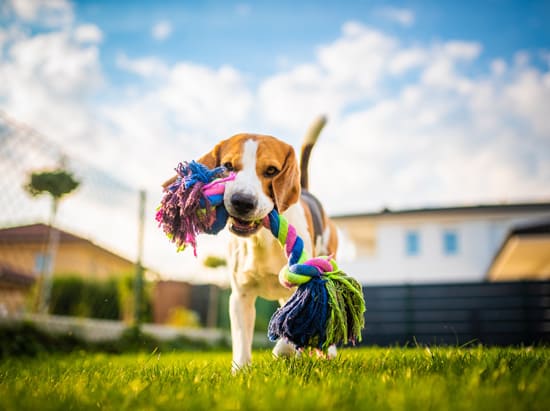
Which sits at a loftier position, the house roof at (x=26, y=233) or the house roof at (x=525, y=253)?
the house roof at (x=525, y=253)

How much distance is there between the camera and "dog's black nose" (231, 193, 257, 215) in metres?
2.92

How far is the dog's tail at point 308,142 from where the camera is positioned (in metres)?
4.93

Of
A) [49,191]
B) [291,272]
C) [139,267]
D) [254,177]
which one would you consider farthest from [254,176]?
[139,267]

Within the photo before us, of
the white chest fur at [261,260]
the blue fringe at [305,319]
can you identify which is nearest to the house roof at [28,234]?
the white chest fur at [261,260]

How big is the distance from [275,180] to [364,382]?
4.73ft

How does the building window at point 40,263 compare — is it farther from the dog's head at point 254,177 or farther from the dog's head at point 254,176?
the dog's head at point 254,176

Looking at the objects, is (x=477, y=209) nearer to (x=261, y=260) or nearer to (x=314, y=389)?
(x=261, y=260)

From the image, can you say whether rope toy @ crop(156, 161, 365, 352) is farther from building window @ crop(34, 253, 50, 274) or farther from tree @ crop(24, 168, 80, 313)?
building window @ crop(34, 253, 50, 274)

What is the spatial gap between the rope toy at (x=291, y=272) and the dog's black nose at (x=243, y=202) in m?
0.13

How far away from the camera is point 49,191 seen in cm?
702

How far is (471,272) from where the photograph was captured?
2445 cm

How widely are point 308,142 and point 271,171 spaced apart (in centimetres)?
192

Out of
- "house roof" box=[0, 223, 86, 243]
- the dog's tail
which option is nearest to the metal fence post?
"house roof" box=[0, 223, 86, 243]

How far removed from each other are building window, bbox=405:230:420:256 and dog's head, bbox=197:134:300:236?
2333 cm
